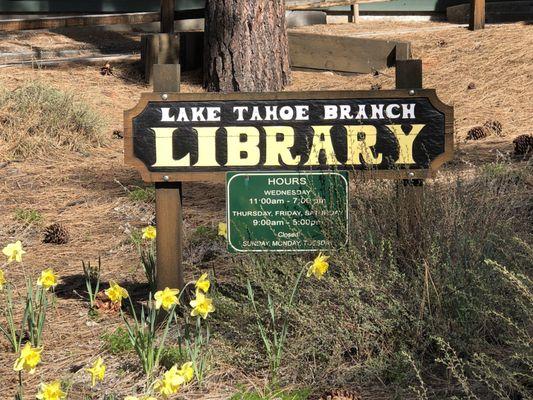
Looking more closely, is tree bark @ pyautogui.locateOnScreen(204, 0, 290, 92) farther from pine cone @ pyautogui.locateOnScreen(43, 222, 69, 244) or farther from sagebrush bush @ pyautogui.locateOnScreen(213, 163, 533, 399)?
sagebrush bush @ pyautogui.locateOnScreen(213, 163, 533, 399)

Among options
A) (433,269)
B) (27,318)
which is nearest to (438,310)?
(433,269)

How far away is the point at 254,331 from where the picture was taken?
4375mm

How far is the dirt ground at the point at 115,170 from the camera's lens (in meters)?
4.72

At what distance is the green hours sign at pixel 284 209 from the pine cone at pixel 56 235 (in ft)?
5.86

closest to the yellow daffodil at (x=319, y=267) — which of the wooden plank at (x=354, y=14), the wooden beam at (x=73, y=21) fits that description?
the wooden beam at (x=73, y=21)

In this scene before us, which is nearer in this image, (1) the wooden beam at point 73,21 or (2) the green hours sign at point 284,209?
(2) the green hours sign at point 284,209

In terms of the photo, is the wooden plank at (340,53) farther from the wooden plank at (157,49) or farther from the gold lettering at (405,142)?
the gold lettering at (405,142)

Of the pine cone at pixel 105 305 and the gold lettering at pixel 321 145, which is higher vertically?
the gold lettering at pixel 321 145

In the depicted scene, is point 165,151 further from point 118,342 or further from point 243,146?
point 118,342

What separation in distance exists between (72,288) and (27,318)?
83 centimetres

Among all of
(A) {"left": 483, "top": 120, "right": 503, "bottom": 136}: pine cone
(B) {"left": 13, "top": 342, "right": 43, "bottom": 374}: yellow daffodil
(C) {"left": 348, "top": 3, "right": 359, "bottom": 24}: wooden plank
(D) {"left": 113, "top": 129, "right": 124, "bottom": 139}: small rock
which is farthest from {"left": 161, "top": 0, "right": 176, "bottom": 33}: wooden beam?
(B) {"left": 13, "top": 342, "right": 43, "bottom": 374}: yellow daffodil

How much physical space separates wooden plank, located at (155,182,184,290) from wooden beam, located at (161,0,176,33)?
733 centimetres

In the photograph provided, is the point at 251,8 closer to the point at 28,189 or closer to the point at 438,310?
the point at 28,189

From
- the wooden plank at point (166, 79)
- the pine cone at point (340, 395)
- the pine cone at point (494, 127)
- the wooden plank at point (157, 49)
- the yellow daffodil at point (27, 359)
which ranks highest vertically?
the wooden plank at point (157, 49)
